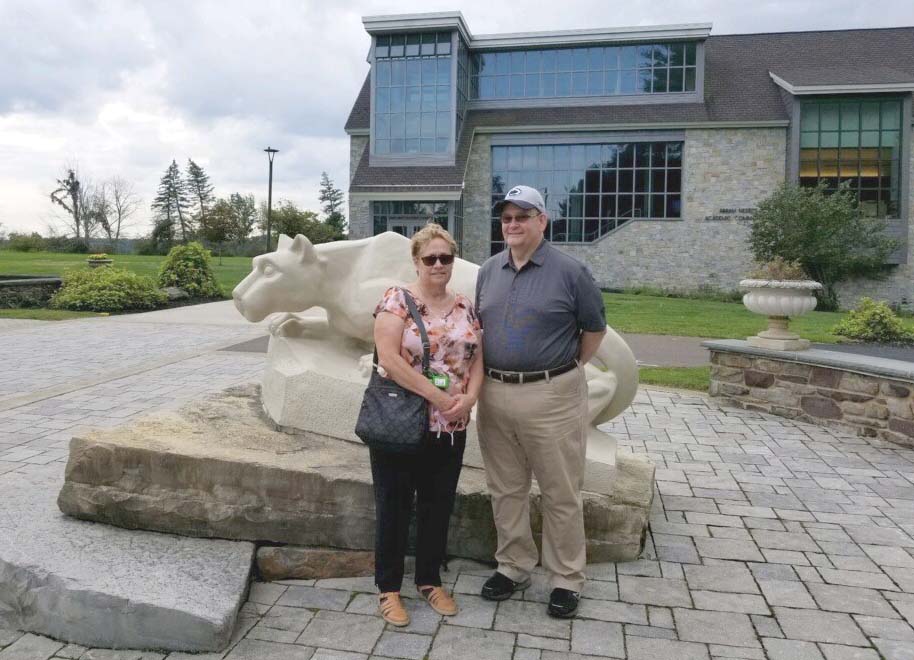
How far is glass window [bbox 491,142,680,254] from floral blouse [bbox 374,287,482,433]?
89.9 feet

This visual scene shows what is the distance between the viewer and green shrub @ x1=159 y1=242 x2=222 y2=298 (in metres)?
22.4

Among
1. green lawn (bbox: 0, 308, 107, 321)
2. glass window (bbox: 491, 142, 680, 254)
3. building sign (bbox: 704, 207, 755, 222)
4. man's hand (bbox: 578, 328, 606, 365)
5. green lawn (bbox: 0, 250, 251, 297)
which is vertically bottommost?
green lawn (bbox: 0, 308, 107, 321)

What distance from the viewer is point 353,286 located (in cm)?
449

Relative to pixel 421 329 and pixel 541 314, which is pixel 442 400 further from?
pixel 541 314

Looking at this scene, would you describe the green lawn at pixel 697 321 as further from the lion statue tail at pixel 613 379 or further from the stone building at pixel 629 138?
the lion statue tail at pixel 613 379

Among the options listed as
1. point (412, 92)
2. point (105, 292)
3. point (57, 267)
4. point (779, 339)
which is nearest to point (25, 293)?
point (105, 292)

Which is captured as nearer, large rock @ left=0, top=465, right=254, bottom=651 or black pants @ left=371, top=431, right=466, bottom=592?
large rock @ left=0, top=465, right=254, bottom=651

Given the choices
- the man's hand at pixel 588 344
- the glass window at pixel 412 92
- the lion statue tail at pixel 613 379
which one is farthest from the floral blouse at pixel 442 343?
the glass window at pixel 412 92

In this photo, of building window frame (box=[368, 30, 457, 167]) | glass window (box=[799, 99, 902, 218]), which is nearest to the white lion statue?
building window frame (box=[368, 30, 457, 167])

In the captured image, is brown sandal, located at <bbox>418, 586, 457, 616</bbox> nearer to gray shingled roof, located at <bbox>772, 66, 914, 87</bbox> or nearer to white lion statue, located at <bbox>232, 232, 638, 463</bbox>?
white lion statue, located at <bbox>232, 232, 638, 463</bbox>

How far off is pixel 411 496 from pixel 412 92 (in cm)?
2960

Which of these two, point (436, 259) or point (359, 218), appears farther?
point (359, 218)

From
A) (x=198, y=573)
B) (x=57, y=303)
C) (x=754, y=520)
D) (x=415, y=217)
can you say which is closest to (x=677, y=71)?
(x=415, y=217)

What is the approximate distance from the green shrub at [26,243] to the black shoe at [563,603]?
165 ft
